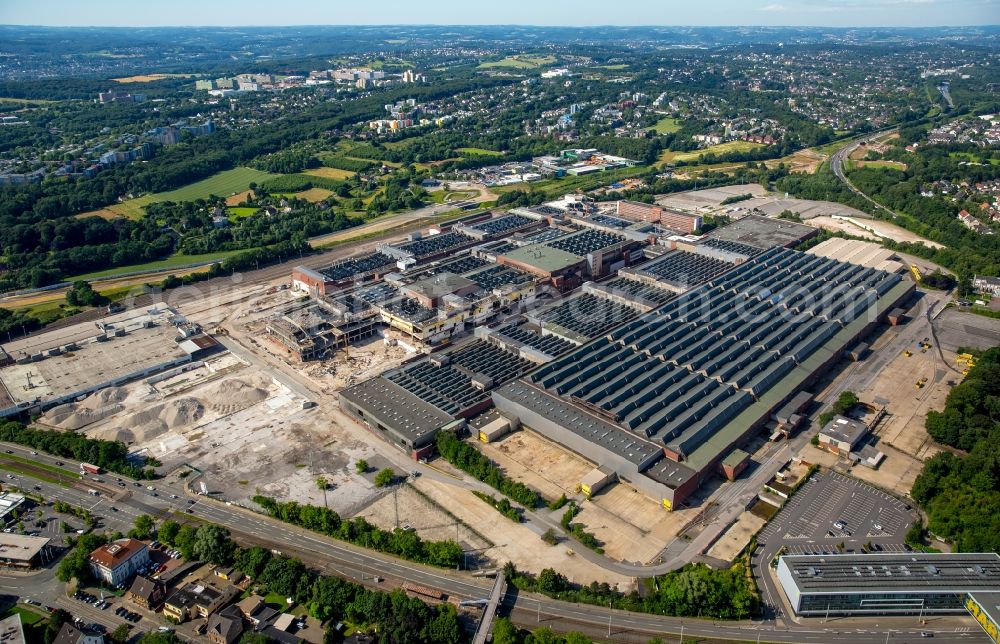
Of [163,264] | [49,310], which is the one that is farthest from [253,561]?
[163,264]

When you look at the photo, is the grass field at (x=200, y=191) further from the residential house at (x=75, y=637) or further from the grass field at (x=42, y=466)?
the residential house at (x=75, y=637)

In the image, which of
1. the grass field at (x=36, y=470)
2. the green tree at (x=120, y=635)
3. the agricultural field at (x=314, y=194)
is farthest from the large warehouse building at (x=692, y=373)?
the agricultural field at (x=314, y=194)

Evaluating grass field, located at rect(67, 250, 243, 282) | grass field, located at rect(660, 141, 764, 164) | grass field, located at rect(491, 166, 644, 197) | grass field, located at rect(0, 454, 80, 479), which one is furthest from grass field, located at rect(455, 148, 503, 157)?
grass field, located at rect(0, 454, 80, 479)

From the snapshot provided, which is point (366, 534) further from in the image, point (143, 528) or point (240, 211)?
point (240, 211)

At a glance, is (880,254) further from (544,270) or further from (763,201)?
(544,270)

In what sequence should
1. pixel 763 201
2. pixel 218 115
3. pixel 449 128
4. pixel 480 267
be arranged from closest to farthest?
pixel 480 267 → pixel 763 201 → pixel 449 128 → pixel 218 115

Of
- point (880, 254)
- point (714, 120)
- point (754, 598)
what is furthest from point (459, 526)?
point (714, 120)
